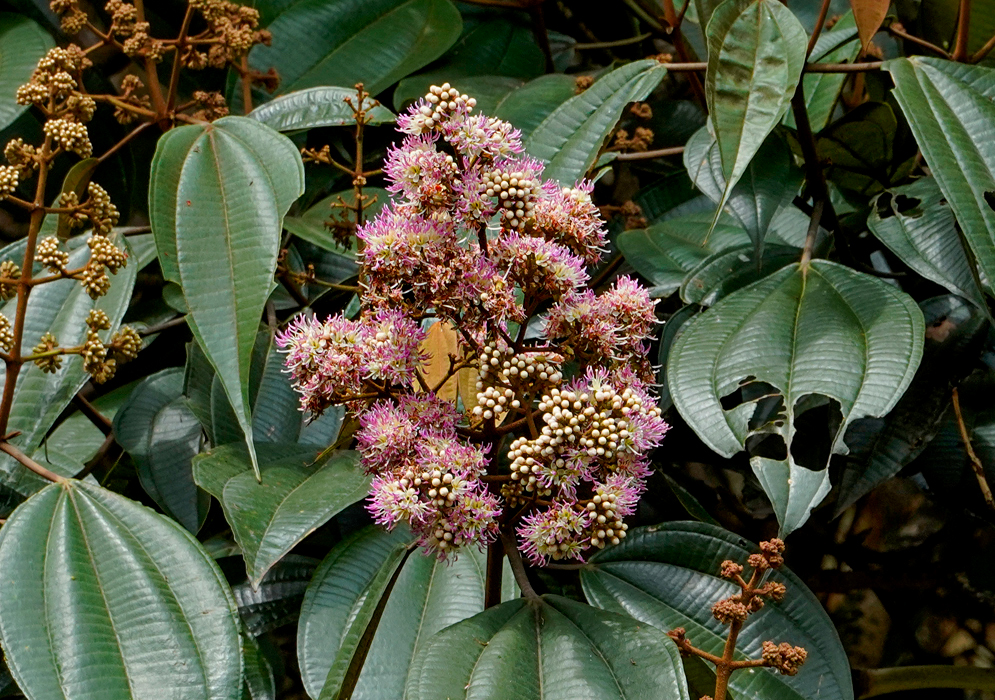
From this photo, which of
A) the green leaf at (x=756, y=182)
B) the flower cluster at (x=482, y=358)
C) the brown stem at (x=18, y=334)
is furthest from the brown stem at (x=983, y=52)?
the brown stem at (x=18, y=334)

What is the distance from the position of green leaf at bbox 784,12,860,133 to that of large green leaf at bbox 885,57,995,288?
11.9 inches

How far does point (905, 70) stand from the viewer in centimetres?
101

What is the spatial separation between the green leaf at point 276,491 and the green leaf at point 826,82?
787 mm

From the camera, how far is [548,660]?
68 centimetres

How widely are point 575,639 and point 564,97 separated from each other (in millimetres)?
841

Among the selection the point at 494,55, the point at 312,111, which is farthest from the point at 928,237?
the point at 494,55

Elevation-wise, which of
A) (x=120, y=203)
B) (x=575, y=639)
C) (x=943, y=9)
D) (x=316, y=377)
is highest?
(x=943, y=9)

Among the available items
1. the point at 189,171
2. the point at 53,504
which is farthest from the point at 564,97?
the point at 53,504

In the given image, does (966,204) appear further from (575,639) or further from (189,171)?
(189,171)

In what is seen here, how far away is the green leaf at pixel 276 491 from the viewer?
0.81m

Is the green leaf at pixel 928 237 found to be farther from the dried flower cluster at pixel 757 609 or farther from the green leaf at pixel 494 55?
the green leaf at pixel 494 55

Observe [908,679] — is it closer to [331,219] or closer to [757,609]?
[757,609]

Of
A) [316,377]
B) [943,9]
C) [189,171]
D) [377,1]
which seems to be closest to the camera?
[316,377]

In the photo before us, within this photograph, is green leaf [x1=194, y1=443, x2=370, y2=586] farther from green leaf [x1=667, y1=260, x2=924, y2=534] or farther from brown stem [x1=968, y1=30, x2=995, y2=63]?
brown stem [x1=968, y1=30, x2=995, y2=63]
